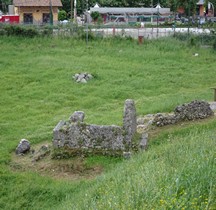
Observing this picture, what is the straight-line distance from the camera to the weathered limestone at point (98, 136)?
14.4 meters

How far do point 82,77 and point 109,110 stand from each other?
5764 mm

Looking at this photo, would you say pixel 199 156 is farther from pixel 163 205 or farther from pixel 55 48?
pixel 55 48

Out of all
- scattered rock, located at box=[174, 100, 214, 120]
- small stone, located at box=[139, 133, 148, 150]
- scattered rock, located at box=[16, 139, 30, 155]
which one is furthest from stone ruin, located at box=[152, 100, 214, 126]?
scattered rock, located at box=[16, 139, 30, 155]

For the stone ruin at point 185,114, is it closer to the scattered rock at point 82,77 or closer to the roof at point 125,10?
the scattered rock at point 82,77

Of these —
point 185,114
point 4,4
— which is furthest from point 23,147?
point 4,4

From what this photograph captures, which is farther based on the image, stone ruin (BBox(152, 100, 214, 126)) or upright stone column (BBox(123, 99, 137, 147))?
stone ruin (BBox(152, 100, 214, 126))

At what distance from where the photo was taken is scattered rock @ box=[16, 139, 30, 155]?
48.6ft

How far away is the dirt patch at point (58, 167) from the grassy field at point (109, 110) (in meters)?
0.13

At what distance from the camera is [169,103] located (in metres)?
20.1

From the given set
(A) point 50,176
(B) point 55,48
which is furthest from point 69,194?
(B) point 55,48

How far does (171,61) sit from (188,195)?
82.2 ft

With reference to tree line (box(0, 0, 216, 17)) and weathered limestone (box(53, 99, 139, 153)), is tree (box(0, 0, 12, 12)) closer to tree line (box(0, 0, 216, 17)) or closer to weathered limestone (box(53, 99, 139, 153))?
tree line (box(0, 0, 216, 17))

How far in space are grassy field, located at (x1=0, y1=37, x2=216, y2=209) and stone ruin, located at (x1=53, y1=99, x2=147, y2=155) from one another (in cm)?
52

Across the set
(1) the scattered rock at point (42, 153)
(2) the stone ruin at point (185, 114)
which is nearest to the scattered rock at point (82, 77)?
(2) the stone ruin at point (185, 114)
